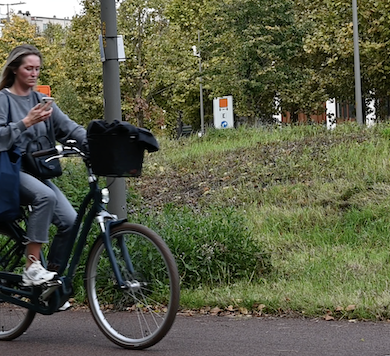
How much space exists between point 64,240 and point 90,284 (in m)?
0.34

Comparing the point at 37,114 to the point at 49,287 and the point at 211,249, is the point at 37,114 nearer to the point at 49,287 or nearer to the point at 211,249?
the point at 49,287

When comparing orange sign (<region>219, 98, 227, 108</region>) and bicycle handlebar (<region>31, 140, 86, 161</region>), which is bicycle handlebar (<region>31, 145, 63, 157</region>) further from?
orange sign (<region>219, 98, 227, 108</region>)

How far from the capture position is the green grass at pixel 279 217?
6.86 meters

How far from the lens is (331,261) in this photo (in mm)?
8055

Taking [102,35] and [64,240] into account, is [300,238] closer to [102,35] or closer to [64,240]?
[102,35]

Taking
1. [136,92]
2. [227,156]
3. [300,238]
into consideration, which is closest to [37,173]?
[300,238]

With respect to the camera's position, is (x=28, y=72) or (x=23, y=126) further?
(x=28, y=72)

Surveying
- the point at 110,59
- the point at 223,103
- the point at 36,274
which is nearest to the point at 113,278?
the point at 36,274

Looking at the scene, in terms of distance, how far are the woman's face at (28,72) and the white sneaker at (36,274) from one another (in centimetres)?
112

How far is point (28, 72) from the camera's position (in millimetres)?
5430

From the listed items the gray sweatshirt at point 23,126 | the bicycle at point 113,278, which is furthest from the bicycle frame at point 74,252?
the gray sweatshirt at point 23,126

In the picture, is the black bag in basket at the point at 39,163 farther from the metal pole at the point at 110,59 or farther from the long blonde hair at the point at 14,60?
the metal pole at the point at 110,59

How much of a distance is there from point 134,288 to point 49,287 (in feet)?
1.93

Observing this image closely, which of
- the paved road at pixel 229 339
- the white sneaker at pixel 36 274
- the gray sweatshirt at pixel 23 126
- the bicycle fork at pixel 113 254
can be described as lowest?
the paved road at pixel 229 339
